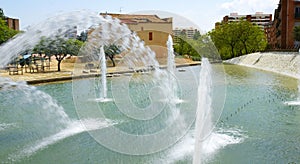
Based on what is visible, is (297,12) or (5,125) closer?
(5,125)

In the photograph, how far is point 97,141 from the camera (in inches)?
342

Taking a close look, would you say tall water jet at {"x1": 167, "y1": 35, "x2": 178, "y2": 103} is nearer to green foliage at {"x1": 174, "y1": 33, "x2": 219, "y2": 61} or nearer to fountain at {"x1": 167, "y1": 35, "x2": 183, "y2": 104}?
fountain at {"x1": 167, "y1": 35, "x2": 183, "y2": 104}

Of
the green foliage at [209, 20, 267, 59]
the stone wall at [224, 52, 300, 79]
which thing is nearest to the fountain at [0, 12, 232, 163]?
the stone wall at [224, 52, 300, 79]

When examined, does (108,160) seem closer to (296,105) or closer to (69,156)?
(69,156)

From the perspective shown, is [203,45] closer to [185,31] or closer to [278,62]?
[185,31]

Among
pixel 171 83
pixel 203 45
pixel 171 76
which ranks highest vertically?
pixel 203 45

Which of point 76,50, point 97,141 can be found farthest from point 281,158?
point 76,50

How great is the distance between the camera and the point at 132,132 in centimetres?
962

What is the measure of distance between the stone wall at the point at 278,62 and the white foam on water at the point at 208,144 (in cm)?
1659

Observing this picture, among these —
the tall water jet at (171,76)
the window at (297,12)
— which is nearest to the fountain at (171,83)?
the tall water jet at (171,76)

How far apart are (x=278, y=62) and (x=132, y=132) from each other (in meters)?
26.5

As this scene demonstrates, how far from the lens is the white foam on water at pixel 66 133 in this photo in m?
7.69

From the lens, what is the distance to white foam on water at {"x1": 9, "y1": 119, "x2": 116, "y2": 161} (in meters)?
7.69

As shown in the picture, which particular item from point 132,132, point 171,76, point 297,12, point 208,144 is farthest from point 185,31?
point 297,12
